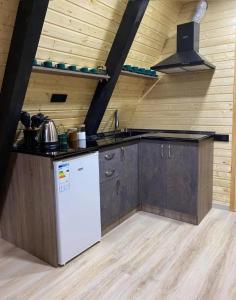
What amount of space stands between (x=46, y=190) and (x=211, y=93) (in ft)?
7.43

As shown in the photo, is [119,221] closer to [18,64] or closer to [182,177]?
[182,177]

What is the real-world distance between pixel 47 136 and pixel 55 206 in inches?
25.2

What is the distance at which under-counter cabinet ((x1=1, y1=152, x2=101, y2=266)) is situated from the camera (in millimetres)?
2074

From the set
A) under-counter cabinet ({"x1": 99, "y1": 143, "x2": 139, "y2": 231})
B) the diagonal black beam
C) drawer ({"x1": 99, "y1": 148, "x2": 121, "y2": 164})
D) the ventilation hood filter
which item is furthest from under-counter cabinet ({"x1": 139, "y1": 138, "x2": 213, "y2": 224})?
the diagonal black beam

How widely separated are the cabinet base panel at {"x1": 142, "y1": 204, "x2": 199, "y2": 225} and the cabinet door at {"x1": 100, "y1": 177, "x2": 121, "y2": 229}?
520mm

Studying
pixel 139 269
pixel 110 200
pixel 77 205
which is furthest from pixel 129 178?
pixel 139 269

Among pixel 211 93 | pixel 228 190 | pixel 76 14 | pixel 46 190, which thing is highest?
pixel 76 14

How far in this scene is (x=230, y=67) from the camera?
2975 mm


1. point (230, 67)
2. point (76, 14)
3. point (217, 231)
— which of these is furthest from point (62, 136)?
point (230, 67)

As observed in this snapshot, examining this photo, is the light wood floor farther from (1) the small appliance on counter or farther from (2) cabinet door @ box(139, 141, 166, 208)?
(1) the small appliance on counter

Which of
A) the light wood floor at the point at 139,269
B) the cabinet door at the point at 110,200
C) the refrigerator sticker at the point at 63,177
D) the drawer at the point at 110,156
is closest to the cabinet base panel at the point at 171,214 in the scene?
the light wood floor at the point at 139,269

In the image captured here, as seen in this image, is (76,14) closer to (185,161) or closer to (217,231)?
(185,161)

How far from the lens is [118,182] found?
2.81 metres

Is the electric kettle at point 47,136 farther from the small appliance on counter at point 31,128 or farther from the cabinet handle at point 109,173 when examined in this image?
the cabinet handle at point 109,173
